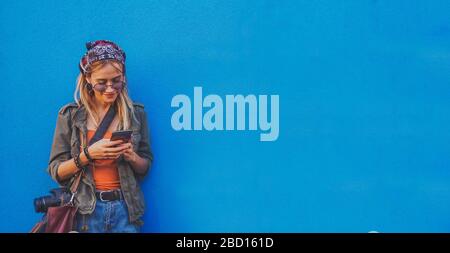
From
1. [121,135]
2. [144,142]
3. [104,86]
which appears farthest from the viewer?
[144,142]

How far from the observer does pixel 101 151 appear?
4805 mm

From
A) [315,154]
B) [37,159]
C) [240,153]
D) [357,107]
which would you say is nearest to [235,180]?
[240,153]

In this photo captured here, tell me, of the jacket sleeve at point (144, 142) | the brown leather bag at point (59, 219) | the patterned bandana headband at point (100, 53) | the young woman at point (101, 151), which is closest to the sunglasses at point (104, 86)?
the young woman at point (101, 151)

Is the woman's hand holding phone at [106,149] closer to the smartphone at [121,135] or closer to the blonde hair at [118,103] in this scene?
the smartphone at [121,135]

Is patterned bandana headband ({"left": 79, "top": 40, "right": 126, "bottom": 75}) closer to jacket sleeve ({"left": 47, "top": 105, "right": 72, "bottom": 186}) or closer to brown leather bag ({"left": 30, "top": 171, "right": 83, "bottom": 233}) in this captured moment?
jacket sleeve ({"left": 47, "top": 105, "right": 72, "bottom": 186})

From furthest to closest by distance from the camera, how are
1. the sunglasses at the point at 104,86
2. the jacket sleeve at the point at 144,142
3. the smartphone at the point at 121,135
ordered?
1. the jacket sleeve at the point at 144,142
2. the sunglasses at the point at 104,86
3. the smartphone at the point at 121,135

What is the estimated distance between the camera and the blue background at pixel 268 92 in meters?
5.27

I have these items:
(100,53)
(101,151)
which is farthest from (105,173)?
(100,53)

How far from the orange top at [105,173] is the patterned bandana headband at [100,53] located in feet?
1.51

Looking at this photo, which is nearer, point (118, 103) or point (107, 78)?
point (107, 78)

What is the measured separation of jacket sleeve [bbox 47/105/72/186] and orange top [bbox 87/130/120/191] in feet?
0.50

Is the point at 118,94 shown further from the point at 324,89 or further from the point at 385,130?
the point at 385,130

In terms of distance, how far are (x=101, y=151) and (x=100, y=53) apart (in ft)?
2.12

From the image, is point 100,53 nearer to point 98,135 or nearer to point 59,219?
point 98,135
